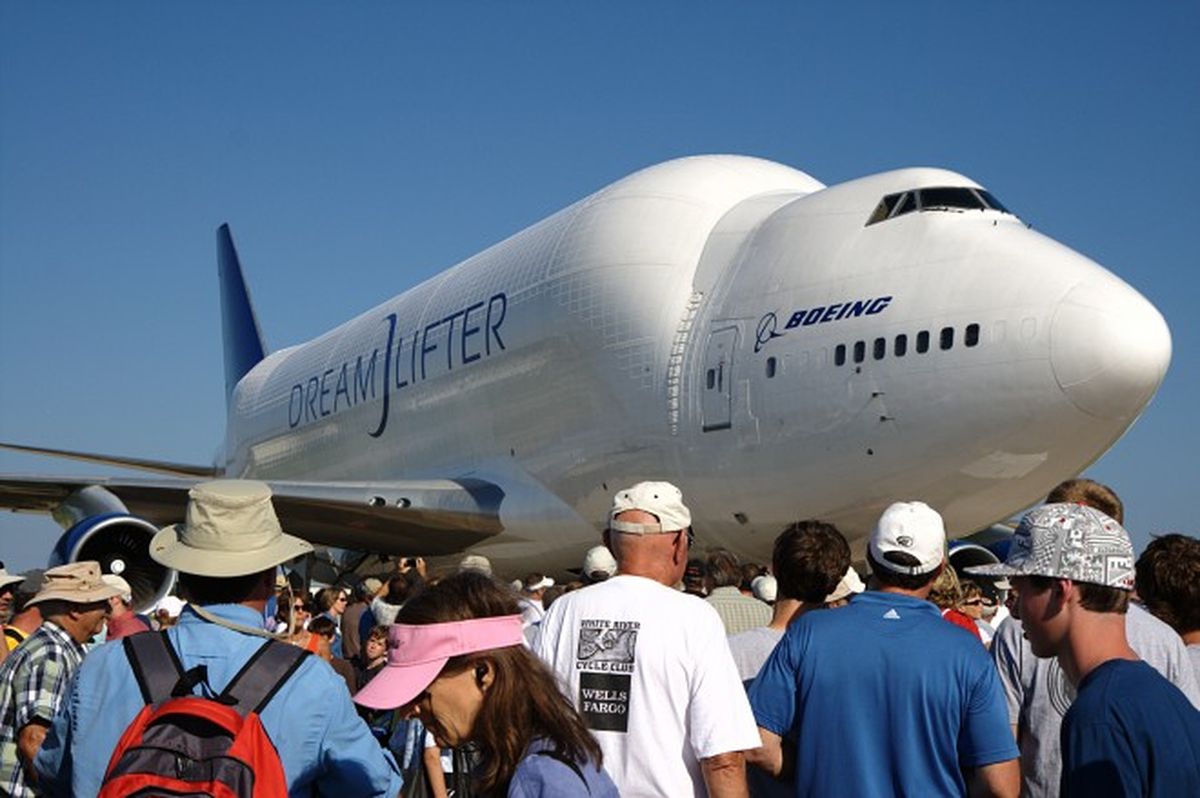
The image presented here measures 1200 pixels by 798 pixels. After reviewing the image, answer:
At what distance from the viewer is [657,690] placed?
11.8 ft

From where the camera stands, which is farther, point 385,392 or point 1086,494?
point 385,392

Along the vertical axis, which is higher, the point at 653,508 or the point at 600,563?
the point at 653,508

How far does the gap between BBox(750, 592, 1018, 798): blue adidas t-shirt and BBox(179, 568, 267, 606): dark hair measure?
1430 millimetres

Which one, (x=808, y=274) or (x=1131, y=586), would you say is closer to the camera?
(x=1131, y=586)

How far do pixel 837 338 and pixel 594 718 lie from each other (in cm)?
837

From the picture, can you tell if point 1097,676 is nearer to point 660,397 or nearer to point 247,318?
point 660,397

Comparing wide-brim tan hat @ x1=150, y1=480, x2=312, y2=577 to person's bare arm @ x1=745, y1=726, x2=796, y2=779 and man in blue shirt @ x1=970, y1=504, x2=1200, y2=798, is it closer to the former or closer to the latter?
person's bare arm @ x1=745, y1=726, x2=796, y2=779

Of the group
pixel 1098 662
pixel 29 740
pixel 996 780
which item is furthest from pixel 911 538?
pixel 29 740

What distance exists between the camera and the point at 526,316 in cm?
1546

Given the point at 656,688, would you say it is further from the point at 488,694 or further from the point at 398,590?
the point at 398,590

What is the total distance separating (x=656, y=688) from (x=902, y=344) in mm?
8043

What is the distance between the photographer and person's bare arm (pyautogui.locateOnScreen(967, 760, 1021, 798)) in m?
3.61

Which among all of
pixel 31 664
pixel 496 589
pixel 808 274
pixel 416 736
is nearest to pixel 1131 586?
pixel 496 589

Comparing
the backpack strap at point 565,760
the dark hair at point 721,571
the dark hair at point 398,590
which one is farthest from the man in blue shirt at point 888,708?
the dark hair at point 398,590
